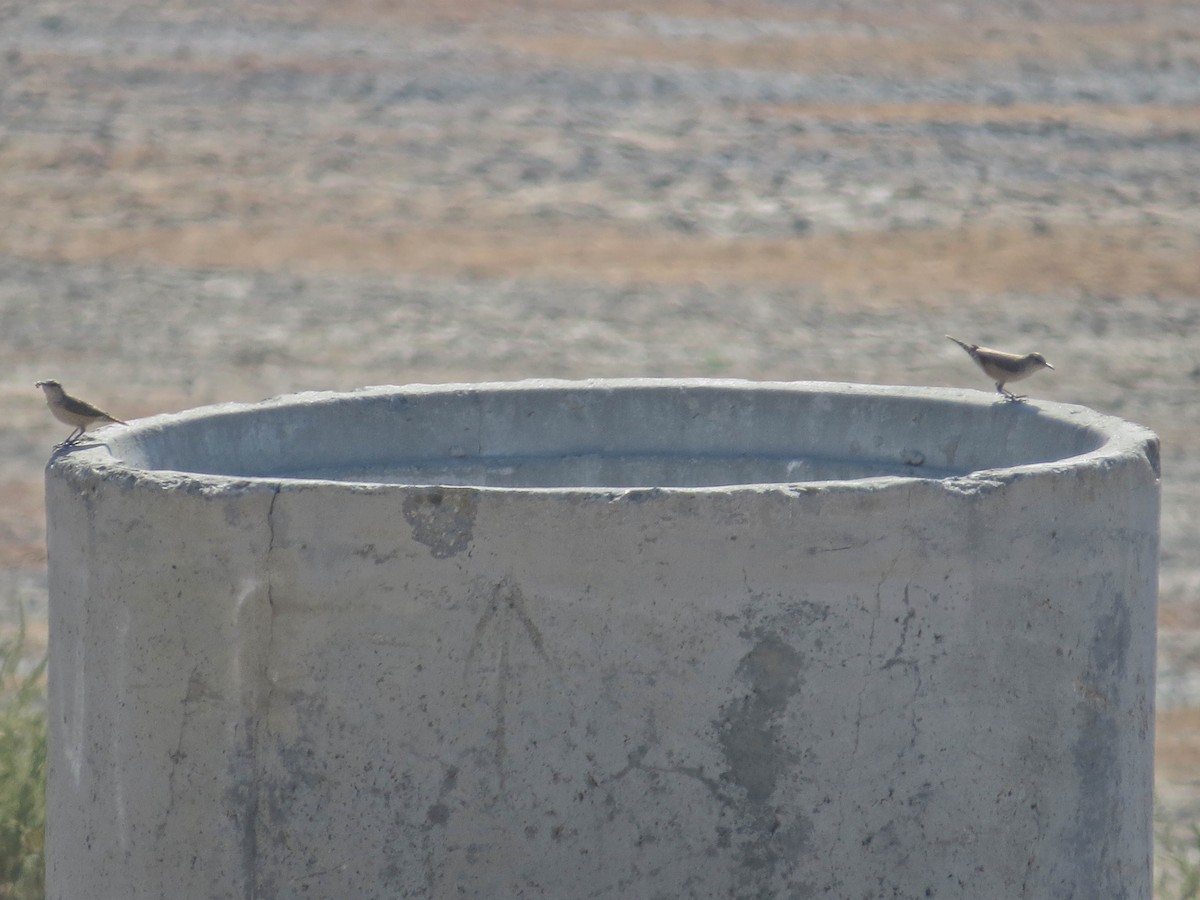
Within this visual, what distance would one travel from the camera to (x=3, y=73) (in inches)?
674

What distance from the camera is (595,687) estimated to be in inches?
101

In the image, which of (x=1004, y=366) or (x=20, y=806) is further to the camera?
(x=20, y=806)

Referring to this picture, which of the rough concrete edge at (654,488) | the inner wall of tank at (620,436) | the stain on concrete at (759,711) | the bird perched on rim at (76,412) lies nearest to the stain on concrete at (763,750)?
the stain on concrete at (759,711)

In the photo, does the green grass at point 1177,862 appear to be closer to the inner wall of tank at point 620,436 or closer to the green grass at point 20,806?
the inner wall of tank at point 620,436

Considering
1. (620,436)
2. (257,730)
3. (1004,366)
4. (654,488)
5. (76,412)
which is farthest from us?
(1004,366)

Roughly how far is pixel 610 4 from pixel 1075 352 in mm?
8343

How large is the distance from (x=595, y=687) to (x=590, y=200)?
12.6 meters

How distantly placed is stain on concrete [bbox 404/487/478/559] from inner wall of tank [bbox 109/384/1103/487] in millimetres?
915

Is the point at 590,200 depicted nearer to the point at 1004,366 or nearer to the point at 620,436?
the point at 1004,366

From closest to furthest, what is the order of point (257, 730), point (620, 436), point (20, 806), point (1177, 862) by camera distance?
point (257, 730) < point (620, 436) < point (1177, 862) < point (20, 806)

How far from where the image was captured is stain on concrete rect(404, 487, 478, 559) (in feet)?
8.42

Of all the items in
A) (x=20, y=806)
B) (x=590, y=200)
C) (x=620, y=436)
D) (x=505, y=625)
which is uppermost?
(x=590, y=200)

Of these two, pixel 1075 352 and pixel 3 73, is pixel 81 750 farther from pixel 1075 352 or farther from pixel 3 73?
pixel 3 73

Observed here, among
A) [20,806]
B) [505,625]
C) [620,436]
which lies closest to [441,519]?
[505,625]
